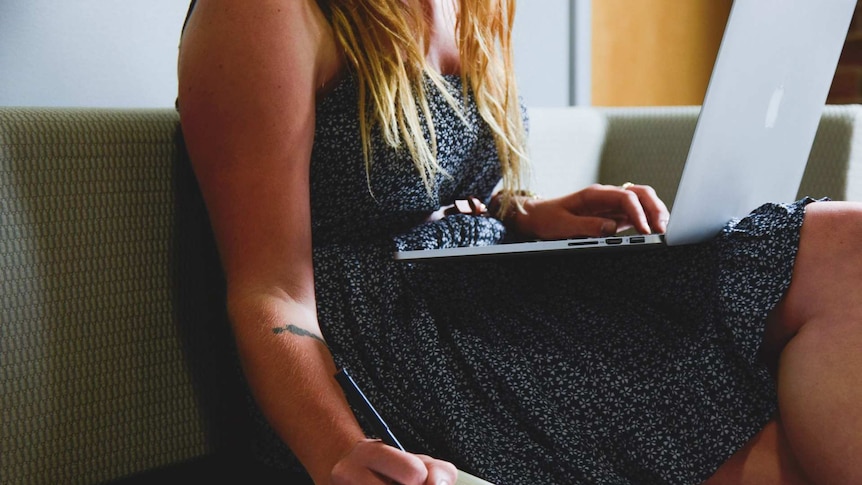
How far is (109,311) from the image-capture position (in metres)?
0.78

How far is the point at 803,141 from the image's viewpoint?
0.94 metres

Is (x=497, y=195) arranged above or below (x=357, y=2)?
below

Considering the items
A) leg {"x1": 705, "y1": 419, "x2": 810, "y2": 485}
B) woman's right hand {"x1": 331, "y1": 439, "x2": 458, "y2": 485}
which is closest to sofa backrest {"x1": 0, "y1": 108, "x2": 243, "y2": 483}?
woman's right hand {"x1": 331, "y1": 439, "x2": 458, "y2": 485}

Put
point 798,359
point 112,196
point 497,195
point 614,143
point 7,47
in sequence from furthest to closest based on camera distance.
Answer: point 614,143, point 497,195, point 7,47, point 112,196, point 798,359

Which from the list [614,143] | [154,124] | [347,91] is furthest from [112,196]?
[614,143]

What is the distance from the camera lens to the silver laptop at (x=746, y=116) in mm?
699

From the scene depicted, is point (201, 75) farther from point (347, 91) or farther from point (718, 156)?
point (718, 156)

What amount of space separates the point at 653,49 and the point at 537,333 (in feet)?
5.91

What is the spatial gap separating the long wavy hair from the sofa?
0.19 meters

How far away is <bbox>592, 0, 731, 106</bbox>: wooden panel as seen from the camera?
2.18m

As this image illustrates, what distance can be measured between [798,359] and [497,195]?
463 mm

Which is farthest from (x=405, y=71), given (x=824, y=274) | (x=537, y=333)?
(x=824, y=274)

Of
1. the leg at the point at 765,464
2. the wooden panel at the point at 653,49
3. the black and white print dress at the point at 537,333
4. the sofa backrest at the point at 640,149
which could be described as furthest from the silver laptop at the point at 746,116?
the wooden panel at the point at 653,49

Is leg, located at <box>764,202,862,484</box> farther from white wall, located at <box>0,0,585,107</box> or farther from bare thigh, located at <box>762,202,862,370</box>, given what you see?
white wall, located at <box>0,0,585,107</box>
